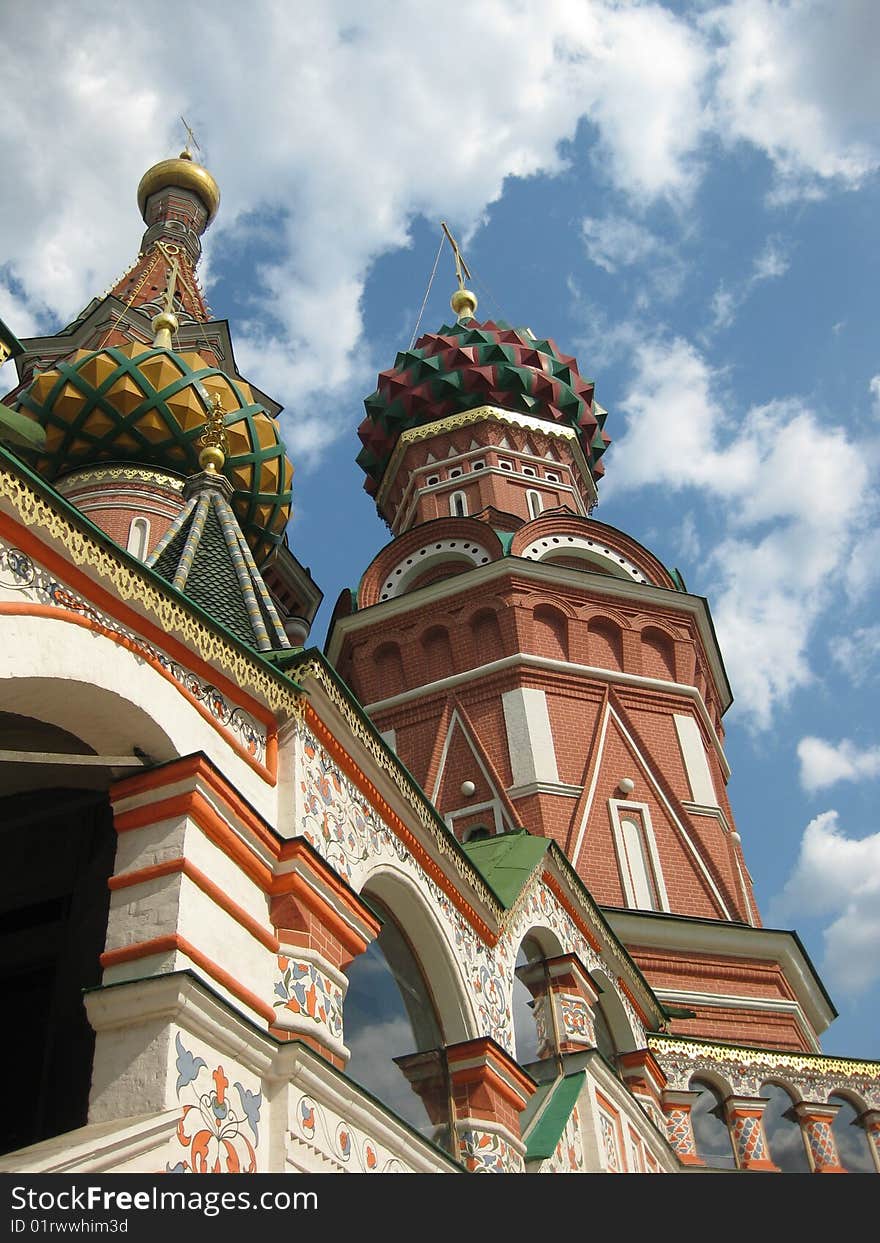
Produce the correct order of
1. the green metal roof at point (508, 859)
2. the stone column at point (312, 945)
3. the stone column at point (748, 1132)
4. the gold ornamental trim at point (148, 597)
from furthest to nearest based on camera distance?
the stone column at point (748, 1132), the green metal roof at point (508, 859), the stone column at point (312, 945), the gold ornamental trim at point (148, 597)

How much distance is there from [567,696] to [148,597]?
33.4ft

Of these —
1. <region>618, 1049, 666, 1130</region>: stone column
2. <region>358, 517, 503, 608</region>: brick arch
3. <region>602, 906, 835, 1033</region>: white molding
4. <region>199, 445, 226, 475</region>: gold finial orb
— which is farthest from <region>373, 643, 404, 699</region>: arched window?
<region>199, 445, 226, 475</region>: gold finial orb

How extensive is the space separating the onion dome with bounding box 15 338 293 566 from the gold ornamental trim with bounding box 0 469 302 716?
28.1 feet

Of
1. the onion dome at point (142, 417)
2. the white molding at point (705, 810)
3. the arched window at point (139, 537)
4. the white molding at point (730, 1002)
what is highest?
the onion dome at point (142, 417)

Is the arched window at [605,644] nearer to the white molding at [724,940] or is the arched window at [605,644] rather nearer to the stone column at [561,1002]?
the white molding at [724,940]

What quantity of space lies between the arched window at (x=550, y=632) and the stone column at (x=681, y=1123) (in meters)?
6.16

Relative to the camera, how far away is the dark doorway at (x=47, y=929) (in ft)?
15.2

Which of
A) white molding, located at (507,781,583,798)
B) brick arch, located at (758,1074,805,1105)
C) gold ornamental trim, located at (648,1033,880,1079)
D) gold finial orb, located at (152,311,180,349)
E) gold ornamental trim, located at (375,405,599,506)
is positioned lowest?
brick arch, located at (758,1074,805,1105)

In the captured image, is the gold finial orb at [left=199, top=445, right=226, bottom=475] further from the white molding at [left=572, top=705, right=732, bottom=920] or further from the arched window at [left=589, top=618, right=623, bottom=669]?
the arched window at [left=589, top=618, right=623, bottom=669]

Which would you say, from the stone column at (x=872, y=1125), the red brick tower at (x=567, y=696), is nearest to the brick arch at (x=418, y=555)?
the red brick tower at (x=567, y=696)

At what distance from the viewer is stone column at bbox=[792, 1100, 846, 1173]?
9.17 m

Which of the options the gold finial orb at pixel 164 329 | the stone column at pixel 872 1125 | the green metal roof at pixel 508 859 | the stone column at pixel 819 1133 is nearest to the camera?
the green metal roof at pixel 508 859

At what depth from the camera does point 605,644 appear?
15.0 m

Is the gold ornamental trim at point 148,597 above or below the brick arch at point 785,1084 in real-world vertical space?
below
